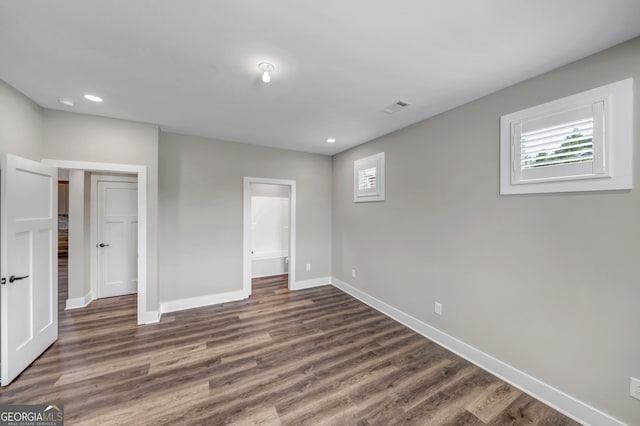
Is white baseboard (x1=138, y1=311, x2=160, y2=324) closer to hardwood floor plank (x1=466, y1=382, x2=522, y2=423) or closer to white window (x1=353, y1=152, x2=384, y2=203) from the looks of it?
white window (x1=353, y1=152, x2=384, y2=203)

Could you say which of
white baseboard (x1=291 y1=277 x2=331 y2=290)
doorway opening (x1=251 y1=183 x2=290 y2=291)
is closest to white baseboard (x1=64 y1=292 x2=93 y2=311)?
doorway opening (x1=251 y1=183 x2=290 y2=291)

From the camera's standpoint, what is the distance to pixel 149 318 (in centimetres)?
313

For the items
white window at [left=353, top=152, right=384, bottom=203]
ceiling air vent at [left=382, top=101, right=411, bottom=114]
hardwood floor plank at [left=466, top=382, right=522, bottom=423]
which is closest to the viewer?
hardwood floor plank at [left=466, top=382, right=522, bottom=423]

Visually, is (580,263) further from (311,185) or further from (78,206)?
(78,206)

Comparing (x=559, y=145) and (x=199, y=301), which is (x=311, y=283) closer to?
(x=199, y=301)

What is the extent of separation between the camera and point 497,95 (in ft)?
7.43

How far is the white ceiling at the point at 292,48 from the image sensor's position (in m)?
1.38

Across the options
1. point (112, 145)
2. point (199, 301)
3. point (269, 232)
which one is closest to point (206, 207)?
point (112, 145)

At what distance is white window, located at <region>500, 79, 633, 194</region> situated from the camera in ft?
5.24

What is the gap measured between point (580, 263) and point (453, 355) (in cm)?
147

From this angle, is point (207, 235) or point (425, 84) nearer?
point (425, 84)

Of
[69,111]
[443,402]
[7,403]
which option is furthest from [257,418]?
[69,111]

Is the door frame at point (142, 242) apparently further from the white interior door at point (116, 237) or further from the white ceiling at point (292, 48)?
the white interior door at point (116, 237)

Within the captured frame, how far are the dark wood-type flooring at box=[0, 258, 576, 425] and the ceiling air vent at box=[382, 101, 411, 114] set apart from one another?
2702mm
